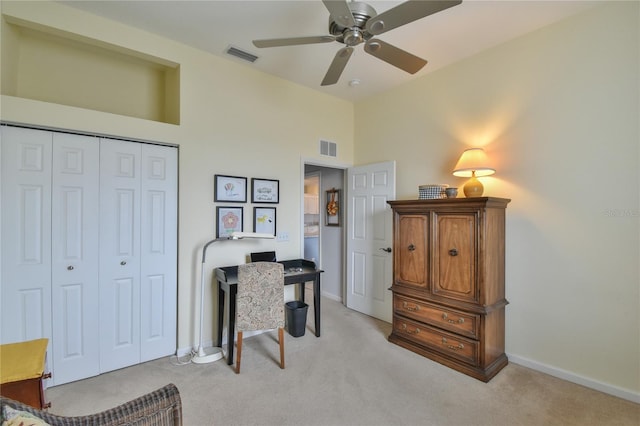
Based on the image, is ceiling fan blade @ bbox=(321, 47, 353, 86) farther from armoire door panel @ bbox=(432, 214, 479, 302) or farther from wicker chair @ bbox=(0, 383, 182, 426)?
wicker chair @ bbox=(0, 383, 182, 426)

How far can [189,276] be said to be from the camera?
9.45 feet

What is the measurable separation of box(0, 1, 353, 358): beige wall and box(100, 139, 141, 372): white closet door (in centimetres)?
26

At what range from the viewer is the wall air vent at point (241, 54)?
2902mm

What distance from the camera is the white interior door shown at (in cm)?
373

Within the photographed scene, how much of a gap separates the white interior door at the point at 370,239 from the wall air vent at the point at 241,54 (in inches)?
76.1

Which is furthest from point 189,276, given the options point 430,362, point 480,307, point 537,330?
point 537,330

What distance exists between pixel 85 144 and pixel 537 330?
4258 millimetres

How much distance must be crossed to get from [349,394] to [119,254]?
230cm

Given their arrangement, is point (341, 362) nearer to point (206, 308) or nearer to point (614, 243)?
point (206, 308)

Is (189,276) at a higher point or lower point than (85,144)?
lower

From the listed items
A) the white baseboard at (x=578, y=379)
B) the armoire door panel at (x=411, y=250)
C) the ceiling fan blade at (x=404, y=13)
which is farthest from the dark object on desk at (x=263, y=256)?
the white baseboard at (x=578, y=379)

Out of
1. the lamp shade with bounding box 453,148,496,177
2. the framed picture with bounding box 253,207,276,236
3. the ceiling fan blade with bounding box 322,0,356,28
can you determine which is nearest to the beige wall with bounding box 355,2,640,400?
the lamp shade with bounding box 453,148,496,177

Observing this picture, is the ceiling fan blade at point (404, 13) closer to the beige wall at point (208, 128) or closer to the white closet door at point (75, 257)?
the beige wall at point (208, 128)

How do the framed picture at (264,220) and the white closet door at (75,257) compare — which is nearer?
the white closet door at (75,257)
